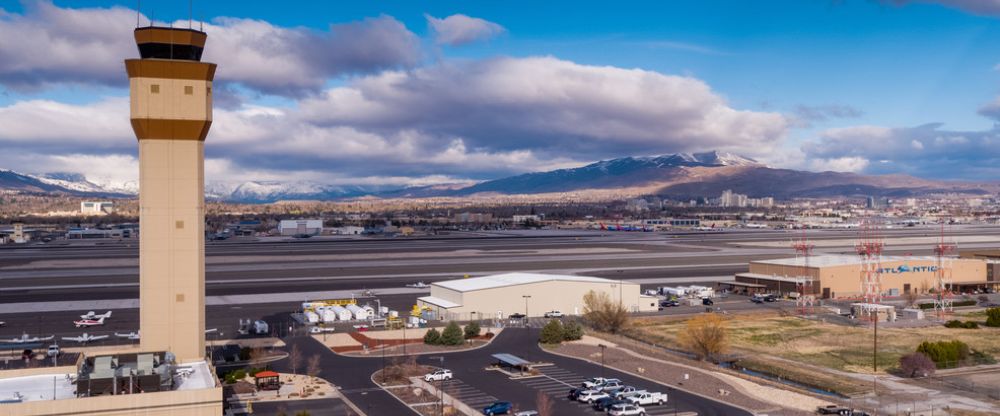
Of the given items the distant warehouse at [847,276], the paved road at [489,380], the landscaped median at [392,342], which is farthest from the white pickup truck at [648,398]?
the distant warehouse at [847,276]

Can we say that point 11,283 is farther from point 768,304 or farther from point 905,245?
point 905,245

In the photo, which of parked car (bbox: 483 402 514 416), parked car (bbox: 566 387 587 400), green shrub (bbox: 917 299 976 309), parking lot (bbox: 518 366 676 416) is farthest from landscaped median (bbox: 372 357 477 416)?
green shrub (bbox: 917 299 976 309)

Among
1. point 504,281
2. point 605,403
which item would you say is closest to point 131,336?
point 504,281

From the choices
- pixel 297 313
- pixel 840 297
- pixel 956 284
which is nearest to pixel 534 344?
pixel 297 313

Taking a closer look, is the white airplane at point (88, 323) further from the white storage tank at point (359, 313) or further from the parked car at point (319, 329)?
the white storage tank at point (359, 313)

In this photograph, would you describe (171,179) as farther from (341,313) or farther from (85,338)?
(341,313)

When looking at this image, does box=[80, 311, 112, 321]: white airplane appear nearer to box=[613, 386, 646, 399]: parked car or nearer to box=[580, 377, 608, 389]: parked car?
box=[580, 377, 608, 389]: parked car
